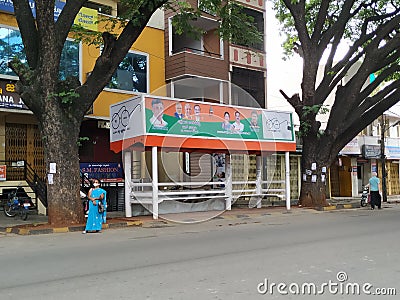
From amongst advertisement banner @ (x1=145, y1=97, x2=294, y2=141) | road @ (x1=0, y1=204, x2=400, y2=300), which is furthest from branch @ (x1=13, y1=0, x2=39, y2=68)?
road @ (x1=0, y1=204, x2=400, y2=300)

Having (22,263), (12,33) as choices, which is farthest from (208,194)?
(22,263)

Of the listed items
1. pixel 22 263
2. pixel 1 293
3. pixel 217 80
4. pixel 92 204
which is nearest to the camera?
pixel 1 293

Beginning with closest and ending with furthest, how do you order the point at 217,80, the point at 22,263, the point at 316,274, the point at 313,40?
the point at 316,274
the point at 22,263
the point at 313,40
the point at 217,80

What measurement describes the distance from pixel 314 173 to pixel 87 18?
1229 cm

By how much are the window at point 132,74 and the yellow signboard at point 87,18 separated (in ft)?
7.26

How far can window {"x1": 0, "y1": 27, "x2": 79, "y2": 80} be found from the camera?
1917 cm

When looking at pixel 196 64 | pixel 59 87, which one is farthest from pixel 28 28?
pixel 196 64

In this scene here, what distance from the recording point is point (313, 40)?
21.5 meters

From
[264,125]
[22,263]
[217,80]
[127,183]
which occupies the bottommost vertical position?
[22,263]

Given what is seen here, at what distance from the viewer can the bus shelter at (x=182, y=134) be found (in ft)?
55.1

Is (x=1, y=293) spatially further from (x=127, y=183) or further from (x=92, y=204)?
(x=127, y=183)

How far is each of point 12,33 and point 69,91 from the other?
22.4 ft

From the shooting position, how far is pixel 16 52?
64.4ft

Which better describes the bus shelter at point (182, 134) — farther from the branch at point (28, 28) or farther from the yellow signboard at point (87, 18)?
the yellow signboard at point (87, 18)
